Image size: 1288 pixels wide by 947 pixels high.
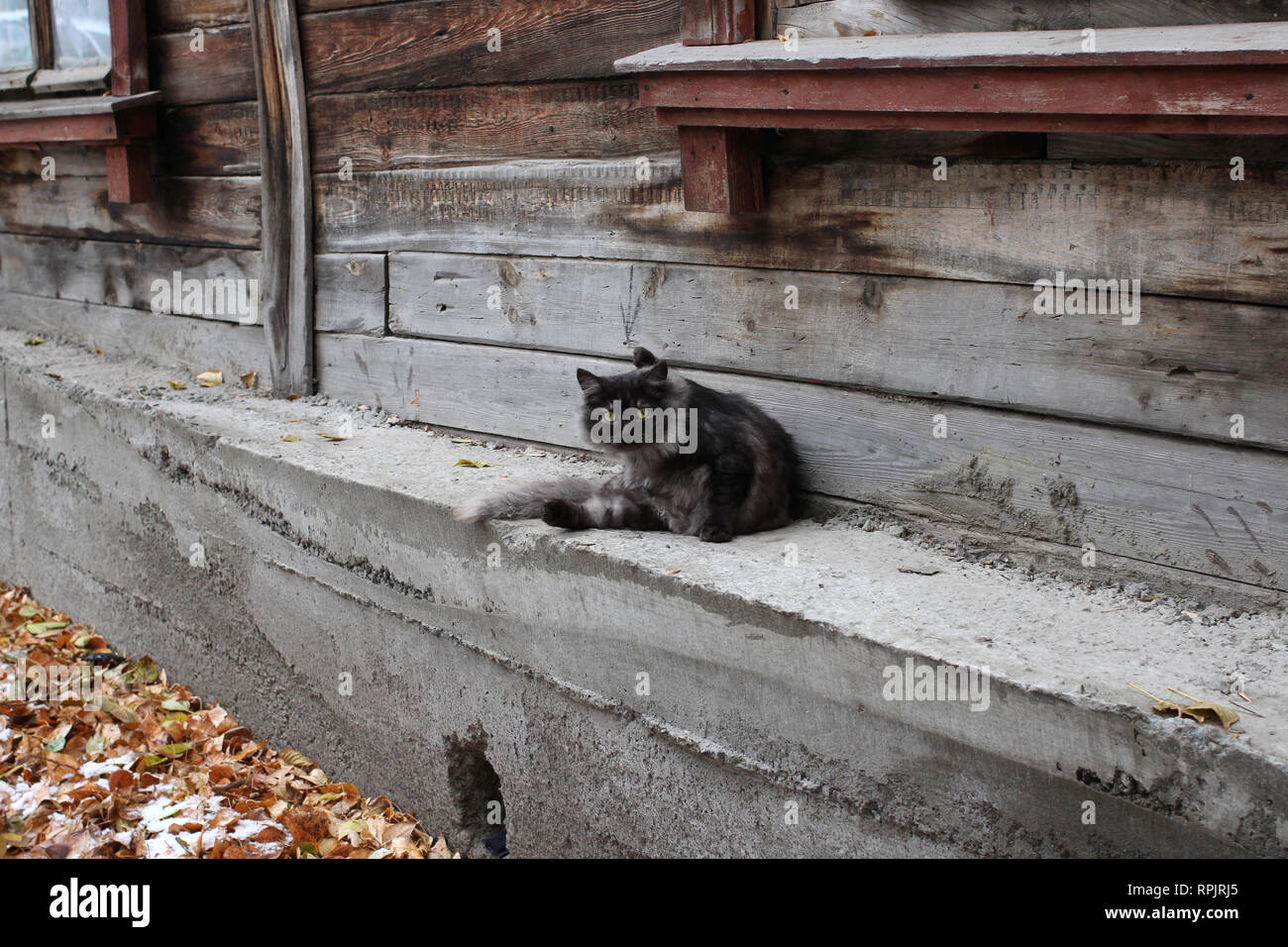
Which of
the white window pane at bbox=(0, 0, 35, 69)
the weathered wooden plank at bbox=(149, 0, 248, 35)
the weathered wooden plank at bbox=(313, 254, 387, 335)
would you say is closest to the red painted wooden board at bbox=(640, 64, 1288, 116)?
the weathered wooden plank at bbox=(313, 254, 387, 335)

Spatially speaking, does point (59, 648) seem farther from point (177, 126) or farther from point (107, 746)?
point (177, 126)

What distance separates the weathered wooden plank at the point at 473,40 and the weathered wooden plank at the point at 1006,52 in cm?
54

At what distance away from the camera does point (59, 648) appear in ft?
19.5

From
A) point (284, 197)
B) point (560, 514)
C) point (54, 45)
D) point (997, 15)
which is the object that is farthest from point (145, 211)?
point (997, 15)

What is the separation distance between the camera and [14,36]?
6738 millimetres

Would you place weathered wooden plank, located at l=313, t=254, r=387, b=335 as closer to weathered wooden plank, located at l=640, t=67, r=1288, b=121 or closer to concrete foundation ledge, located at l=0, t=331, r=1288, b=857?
concrete foundation ledge, located at l=0, t=331, r=1288, b=857

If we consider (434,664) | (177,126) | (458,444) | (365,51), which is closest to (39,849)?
(434,664)

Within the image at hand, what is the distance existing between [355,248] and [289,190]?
53cm

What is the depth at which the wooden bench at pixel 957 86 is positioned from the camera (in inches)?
92.6

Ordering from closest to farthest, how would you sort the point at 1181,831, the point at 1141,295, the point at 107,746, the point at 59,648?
1. the point at 1181,831
2. the point at 1141,295
3. the point at 107,746
4. the point at 59,648

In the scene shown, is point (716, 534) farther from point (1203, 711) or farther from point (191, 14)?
point (191, 14)

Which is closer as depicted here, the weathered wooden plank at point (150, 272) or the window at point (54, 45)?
the weathered wooden plank at point (150, 272)

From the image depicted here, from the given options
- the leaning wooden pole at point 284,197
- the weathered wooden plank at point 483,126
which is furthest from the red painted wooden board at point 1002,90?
the leaning wooden pole at point 284,197

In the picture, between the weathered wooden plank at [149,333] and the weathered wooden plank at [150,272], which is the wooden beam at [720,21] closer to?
the weathered wooden plank at [150,272]
